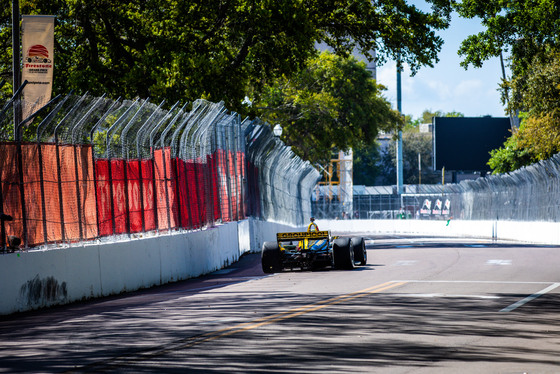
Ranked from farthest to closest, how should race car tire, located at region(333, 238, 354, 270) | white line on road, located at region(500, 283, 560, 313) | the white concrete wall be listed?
race car tire, located at region(333, 238, 354, 270), the white concrete wall, white line on road, located at region(500, 283, 560, 313)

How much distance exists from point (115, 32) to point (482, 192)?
935 inches

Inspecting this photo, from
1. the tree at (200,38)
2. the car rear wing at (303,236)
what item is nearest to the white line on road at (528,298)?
the car rear wing at (303,236)

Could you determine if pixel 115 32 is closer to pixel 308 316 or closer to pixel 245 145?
pixel 245 145

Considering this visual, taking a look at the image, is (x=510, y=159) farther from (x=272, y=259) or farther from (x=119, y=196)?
(x=119, y=196)

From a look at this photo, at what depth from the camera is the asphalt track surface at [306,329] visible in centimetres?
829

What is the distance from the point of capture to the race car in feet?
66.9

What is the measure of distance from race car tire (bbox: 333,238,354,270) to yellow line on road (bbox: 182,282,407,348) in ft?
14.5

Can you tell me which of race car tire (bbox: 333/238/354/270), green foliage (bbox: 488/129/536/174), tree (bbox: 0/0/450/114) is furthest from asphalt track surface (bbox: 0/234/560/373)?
green foliage (bbox: 488/129/536/174)

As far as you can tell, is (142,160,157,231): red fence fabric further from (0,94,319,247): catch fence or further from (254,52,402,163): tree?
(254,52,402,163): tree

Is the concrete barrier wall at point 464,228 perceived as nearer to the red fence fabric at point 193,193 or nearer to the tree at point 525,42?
the tree at point 525,42

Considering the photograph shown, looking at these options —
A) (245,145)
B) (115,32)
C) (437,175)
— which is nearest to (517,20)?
(245,145)

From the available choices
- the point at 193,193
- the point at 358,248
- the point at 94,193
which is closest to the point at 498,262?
the point at 358,248

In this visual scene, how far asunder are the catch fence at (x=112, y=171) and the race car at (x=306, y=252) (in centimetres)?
219

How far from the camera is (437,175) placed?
12294 cm
